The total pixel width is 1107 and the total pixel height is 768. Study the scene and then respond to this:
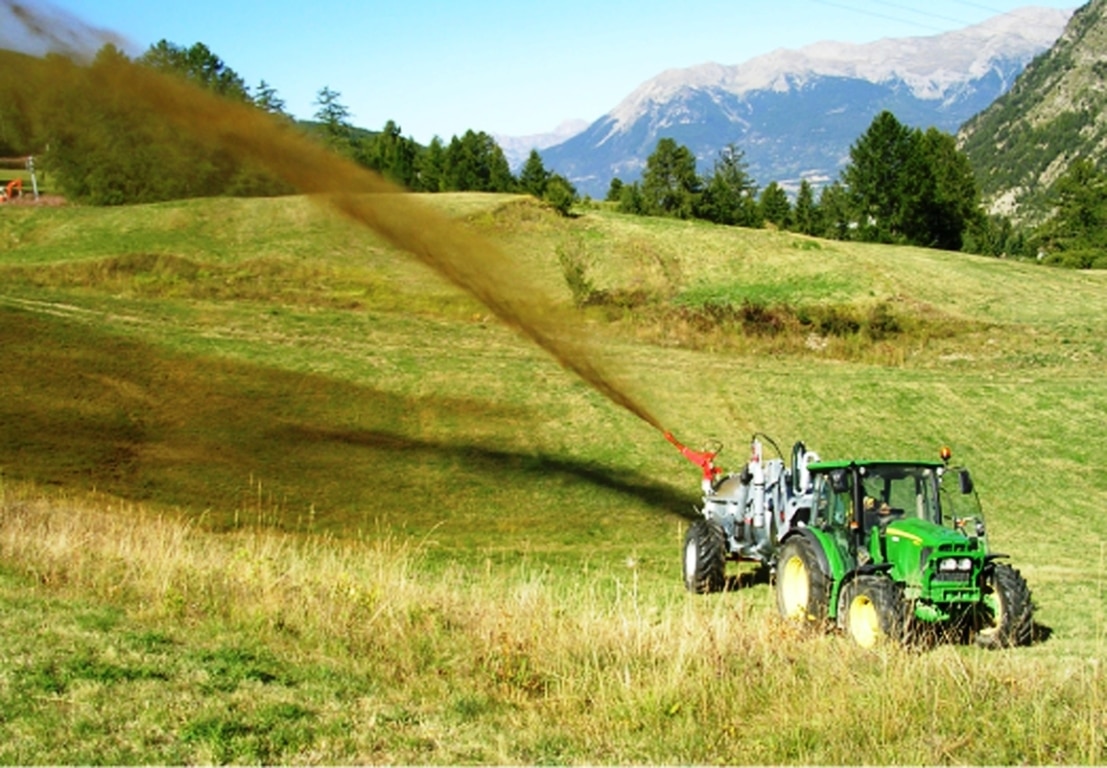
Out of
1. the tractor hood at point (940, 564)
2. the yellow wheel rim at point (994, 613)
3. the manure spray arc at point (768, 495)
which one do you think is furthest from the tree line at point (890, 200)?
the tractor hood at point (940, 564)

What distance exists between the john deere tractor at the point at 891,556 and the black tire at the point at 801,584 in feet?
0.04

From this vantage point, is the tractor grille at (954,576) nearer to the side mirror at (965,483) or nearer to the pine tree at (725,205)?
the side mirror at (965,483)

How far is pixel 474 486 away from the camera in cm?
2364

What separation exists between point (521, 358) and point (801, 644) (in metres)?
25.9

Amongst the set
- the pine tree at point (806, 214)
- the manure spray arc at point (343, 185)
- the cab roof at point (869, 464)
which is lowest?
the cab roof at point (869, 464)

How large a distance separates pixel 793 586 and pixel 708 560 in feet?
8.11

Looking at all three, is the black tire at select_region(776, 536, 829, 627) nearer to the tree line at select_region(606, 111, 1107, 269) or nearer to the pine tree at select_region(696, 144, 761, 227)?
the tree line at select_region(606, 111, 1107, 269)

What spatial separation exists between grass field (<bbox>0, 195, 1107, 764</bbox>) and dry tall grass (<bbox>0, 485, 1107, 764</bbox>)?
0.04m

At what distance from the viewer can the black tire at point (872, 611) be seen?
11.2m

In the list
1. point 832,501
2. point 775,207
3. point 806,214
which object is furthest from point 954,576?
point 775,207

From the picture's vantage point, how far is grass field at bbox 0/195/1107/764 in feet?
25.3

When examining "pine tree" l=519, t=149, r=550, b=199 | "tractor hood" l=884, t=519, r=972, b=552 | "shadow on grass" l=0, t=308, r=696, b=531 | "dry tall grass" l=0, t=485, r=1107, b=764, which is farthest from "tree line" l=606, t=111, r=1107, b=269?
"dry tall grass" l=0, t=485, r=1107, b=764

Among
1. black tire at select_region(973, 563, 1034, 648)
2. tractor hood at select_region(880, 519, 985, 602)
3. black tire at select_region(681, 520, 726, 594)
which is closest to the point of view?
tractor hood at select_region(880, 519, 985, 602)

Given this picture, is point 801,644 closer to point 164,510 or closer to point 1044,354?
point 164,510
